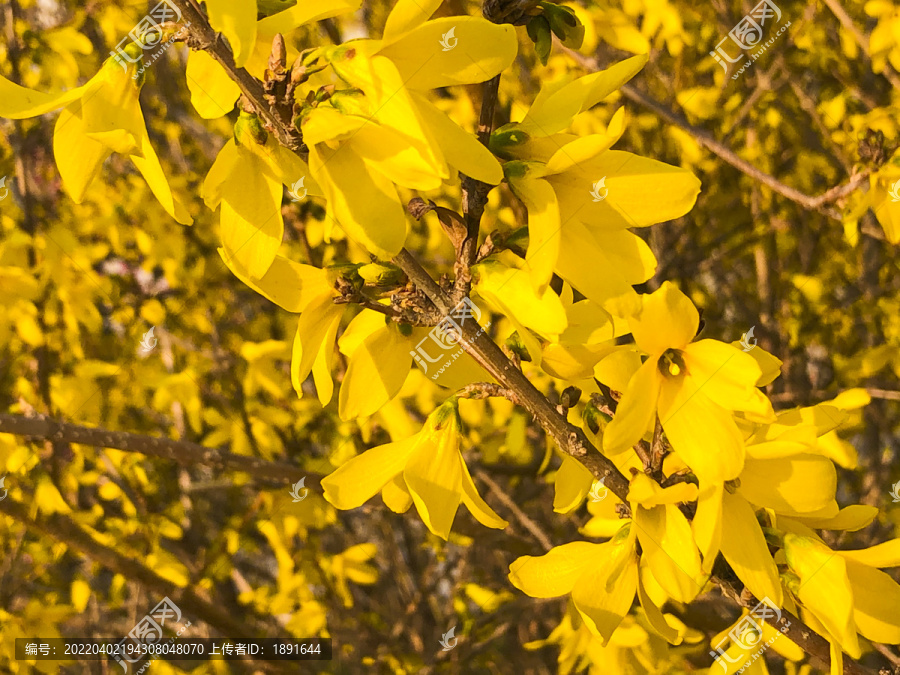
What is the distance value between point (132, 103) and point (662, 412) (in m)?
0.67

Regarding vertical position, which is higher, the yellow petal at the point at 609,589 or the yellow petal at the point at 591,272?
the yellow petal at the point at 591,272

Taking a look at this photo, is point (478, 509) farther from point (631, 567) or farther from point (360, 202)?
point (360, 202)

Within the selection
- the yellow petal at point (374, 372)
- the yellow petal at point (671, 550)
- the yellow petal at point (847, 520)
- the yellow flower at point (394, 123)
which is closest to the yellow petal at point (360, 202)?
A: the yellow flower at point (394, 123)

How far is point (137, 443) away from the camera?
1271mm

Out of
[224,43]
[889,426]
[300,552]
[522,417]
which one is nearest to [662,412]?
[224,43]

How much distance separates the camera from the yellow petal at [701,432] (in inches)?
29.1

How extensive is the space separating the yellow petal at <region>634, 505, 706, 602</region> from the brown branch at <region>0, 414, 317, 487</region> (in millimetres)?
754

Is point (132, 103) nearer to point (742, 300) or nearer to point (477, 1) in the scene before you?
point (477, 1)

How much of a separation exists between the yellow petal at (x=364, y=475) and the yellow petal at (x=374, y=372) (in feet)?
0.19

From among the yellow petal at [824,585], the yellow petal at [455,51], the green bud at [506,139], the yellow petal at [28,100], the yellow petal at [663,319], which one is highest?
the yellow petal at [28,100]

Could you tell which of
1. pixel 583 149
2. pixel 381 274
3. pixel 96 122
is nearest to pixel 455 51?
pixel 583 149

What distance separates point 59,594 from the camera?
10.0ft

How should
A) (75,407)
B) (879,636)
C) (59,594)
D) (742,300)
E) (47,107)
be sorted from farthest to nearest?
(742,300), (59,594), (75,407), (879,636), (47,107)

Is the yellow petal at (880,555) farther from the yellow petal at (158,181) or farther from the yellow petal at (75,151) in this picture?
the yellow petal at (75,151)
